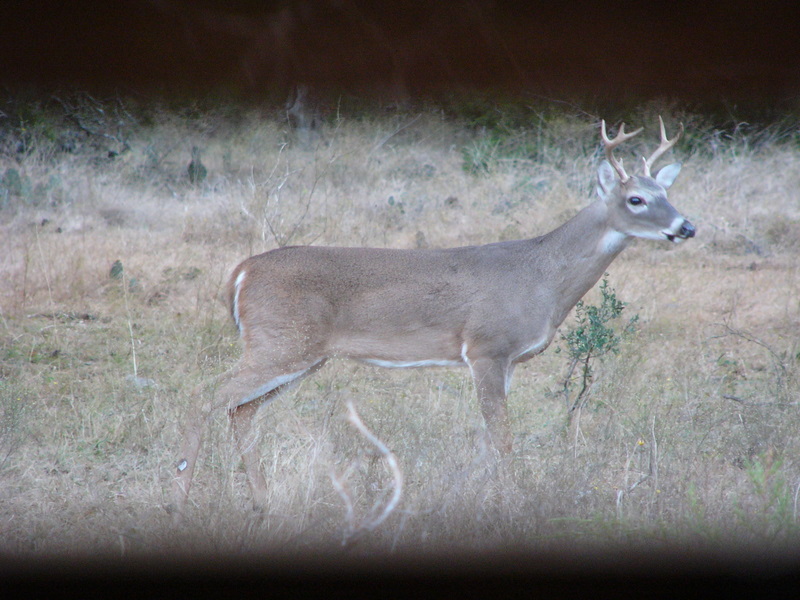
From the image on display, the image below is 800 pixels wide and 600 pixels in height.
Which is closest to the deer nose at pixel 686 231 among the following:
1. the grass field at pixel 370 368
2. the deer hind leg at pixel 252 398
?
the grass field at pixel 370 368

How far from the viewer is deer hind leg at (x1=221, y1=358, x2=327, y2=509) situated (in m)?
4.54

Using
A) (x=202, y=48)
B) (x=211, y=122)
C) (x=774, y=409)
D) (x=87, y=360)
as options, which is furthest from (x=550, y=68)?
(x=211, y=122)

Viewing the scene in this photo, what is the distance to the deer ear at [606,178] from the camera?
5.54 m

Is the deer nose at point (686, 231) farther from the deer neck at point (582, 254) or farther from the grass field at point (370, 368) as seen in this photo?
the grass field at point (370, 368)

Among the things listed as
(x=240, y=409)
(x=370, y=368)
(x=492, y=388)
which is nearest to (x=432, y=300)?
(x=492, y=388)

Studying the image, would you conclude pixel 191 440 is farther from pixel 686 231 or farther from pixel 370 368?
pixel 686 231

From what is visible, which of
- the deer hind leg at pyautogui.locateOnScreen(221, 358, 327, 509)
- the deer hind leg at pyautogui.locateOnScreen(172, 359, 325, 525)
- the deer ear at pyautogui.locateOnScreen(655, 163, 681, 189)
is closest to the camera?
the deer hind leg at pyautogui.locateOnScreen(172, 359, 325, 525)

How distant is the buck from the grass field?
0.31 metres

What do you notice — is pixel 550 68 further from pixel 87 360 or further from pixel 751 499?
pixel 87 360

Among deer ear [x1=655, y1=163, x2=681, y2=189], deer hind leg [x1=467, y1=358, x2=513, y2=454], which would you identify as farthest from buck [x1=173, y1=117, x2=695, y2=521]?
deer ear [x1=655, y1=163, x2=681, y2=189]

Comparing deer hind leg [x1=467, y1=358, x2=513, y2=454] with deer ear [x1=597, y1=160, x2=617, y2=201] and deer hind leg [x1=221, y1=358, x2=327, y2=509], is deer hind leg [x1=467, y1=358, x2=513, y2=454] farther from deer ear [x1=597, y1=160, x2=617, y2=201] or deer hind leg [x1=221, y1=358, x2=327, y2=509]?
deer ear [x1=597, y1=160, x2=617, y2=201]

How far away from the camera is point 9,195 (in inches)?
382

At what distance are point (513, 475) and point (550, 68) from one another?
2.21 meters

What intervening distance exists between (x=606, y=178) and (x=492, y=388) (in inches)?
61.3
